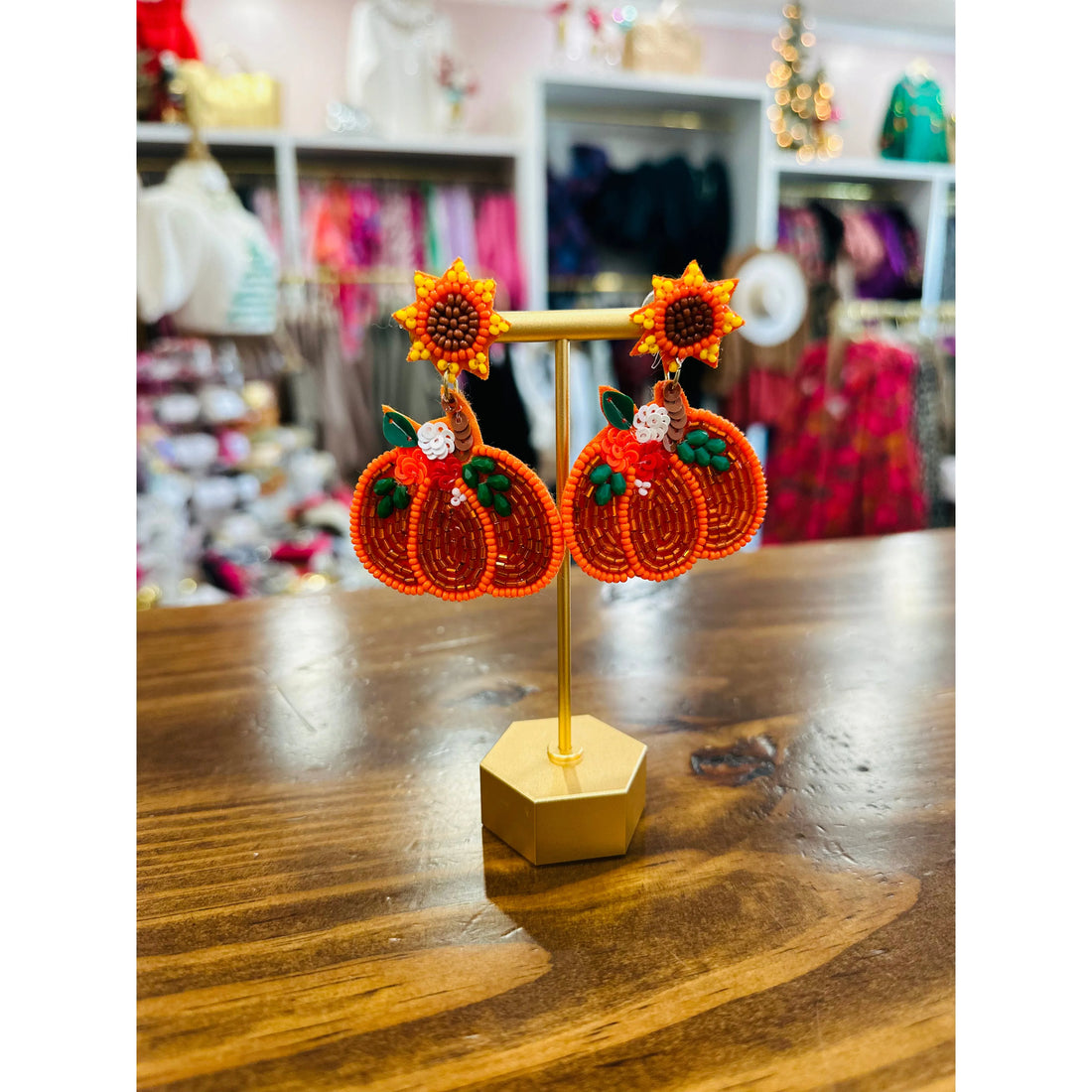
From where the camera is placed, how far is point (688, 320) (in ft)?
Result: 1.53

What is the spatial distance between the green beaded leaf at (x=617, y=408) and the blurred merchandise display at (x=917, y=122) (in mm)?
3071

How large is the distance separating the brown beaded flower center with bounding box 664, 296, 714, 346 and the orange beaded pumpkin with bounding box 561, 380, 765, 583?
34mm

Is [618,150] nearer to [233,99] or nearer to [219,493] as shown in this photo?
[233,99]

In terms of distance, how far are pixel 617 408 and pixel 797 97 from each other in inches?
113

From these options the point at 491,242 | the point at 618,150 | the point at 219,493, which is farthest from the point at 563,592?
the point at 618,150

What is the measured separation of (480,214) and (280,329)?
70cm

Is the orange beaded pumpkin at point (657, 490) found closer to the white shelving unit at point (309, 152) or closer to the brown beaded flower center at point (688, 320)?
the brown beaded flower center at point (688, 320)

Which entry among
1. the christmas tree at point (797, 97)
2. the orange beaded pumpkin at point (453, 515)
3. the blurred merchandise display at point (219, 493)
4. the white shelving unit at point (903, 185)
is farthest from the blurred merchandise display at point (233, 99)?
the orange beaded pumpkin at point (453, 515)

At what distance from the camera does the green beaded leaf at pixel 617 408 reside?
499 millimetres

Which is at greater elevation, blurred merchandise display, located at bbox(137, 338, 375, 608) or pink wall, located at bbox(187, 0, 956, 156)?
pink wall, located at bbox(187, 0, 956, 156)

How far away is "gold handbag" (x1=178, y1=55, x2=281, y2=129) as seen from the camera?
7.43ft

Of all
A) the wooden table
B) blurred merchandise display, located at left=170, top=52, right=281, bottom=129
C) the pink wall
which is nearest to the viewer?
the wooden table

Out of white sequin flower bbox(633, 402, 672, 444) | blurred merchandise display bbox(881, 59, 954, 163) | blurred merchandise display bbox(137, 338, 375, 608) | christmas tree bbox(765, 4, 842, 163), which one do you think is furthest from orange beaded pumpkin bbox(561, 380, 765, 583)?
blurred merchandise display bbox(881, 59, 954, 163)

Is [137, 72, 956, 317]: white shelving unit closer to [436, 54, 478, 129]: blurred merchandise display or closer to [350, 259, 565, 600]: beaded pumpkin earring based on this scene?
[436, 54, 478, 129]: blurred merchandise display
